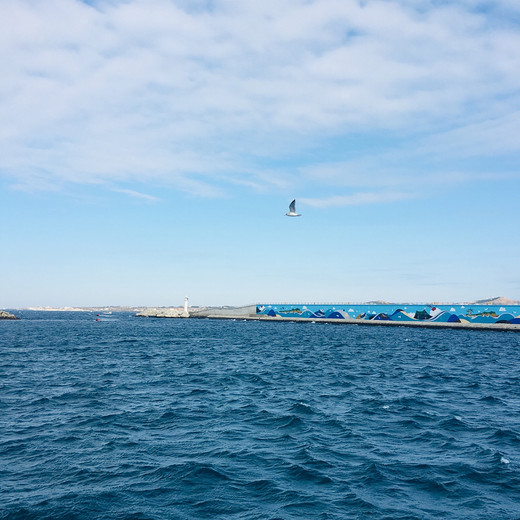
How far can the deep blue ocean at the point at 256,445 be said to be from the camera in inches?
516

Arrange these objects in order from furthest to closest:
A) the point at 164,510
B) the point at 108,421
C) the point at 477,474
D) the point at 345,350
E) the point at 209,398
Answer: the point at 345,350 → the point at 209,398 → the point at 108,421 → the point at 477,474 → the point at 164,510

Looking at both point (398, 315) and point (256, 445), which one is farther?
point (398, 315)

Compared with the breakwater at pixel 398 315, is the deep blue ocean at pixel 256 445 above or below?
below

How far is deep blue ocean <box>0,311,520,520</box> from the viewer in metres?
13.1

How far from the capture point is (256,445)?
18.6 metres

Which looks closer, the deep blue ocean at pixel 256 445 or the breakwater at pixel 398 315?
the deep blue ocean at pixel 256 445

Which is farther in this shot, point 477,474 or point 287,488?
point 477,474

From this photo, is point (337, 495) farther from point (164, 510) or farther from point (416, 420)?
point (416, 420)

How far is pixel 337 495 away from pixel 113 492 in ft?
22.7

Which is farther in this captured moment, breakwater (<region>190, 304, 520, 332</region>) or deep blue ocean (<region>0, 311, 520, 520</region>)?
breakwater (<region>190, 304, 520, 332</region>)

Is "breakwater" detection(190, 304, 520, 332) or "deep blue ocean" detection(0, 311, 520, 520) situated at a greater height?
"breakwater" detection(190, 304, 520, 332)

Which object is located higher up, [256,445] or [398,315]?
[398,315]

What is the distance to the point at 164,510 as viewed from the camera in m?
12.5

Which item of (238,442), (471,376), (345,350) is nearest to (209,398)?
(238,442)
